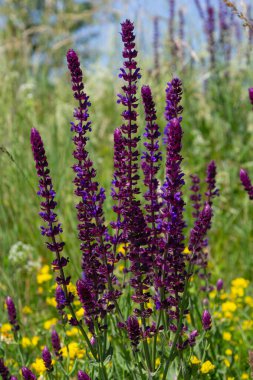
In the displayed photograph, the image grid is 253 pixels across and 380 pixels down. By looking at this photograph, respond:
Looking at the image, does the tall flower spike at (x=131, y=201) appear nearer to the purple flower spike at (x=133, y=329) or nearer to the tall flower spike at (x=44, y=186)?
the purple flower spike at (x=133, y=329)

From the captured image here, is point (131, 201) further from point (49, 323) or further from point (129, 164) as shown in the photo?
point (49, 323)

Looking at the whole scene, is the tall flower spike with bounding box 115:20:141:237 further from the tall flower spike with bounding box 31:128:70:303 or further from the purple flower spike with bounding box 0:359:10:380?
the purple flower spike with bounding box 0:359:10:380

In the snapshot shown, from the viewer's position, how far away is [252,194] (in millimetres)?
2209

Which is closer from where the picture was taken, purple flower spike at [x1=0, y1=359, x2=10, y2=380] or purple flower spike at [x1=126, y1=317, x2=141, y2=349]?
purple flower spike at [x1=126, y1=317, x2=141, y2=349]

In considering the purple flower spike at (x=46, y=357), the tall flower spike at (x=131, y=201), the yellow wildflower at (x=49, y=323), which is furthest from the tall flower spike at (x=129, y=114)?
the yellow wildflower at (x=49, y=323)

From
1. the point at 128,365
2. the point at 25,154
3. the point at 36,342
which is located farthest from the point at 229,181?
the point at 128,365

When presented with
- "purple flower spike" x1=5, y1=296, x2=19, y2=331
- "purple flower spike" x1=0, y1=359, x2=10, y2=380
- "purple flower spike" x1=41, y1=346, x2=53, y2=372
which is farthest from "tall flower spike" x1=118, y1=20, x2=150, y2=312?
"purple flower spike" x1=5, y1=296, x2=19, y2=331

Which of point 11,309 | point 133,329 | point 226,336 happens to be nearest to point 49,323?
point 11,309

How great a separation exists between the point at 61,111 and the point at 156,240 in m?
4.07

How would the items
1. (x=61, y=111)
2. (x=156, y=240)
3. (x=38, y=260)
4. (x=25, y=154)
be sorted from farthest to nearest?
(x=61, y=111) → (x=25, y=154) → (x=38, y=260) → (x=156, y=240)

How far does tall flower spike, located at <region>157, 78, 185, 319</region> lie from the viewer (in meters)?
1.76

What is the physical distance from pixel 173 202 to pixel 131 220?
0.62 ft

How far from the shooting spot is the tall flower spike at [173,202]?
1.76 metres

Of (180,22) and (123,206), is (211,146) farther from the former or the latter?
(123,206)
